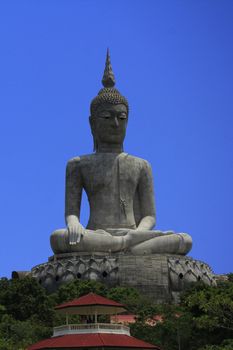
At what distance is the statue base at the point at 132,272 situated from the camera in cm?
5047

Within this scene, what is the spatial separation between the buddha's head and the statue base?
22.8 ft

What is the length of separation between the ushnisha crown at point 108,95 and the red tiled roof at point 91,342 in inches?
1013

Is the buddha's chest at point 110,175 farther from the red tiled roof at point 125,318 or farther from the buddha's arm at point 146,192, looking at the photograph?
the red tiled roof at point 125,318

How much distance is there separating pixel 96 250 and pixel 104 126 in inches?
277

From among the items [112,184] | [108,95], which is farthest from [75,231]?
[108,95]

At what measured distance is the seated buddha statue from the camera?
2108 inches

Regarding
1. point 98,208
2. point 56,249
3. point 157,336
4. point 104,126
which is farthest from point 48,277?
point 157,336

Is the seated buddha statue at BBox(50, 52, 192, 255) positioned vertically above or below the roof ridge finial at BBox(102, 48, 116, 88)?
below

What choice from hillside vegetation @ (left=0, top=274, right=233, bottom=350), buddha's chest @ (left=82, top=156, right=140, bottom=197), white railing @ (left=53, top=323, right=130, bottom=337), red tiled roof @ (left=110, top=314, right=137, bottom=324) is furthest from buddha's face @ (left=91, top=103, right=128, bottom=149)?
white railing @ (left=53, top=323, right=130, bottom=337)

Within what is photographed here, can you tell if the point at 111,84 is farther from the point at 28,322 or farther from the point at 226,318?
the point at 226,318

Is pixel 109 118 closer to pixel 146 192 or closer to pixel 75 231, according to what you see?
pixel 146 192

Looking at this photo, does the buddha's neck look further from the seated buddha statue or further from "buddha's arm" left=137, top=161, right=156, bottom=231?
"buddha's arm" left=137, top=161, right=156, bottom=231

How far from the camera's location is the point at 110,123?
181 ft

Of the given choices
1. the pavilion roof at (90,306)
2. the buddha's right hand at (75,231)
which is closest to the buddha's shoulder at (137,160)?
the buddha's right hand at (75,231)
